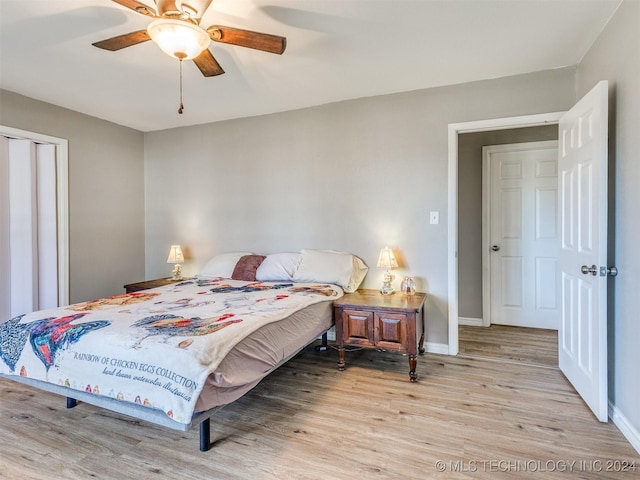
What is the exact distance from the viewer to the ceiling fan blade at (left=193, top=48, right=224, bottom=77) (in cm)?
197

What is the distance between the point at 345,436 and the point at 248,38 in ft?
7.22

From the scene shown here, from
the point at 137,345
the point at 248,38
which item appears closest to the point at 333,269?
the point at 137,345

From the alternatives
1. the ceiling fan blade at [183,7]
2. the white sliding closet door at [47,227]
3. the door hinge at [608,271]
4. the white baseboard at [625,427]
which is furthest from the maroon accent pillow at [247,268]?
the white baseboard at [625,427]

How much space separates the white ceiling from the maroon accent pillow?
1.56 m

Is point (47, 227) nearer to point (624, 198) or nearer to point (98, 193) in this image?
point (98, 193)

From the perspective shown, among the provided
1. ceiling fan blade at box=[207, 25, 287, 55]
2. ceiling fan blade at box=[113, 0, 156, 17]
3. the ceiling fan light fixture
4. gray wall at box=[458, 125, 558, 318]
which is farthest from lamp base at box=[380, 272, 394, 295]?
ceiling fan blade at box=[113, 0, 156, 17]

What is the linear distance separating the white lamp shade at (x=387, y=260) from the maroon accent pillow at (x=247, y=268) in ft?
4.08

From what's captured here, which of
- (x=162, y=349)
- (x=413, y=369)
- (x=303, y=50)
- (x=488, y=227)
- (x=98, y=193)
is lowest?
(x=413, y=369)

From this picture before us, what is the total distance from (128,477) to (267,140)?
10.1 feet

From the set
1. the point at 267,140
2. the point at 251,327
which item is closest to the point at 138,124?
the point at 267,140

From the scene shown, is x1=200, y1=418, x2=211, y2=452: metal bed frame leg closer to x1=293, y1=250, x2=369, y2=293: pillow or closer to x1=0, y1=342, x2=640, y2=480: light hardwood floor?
x1=0, y1=342, x2=640, y2=480: light hardwood floor

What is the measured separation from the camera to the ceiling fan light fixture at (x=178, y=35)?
1646 mm

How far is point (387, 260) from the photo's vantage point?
9.92 feet

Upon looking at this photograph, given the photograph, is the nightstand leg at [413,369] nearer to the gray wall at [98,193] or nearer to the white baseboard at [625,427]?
the white baseboard at [625,427]
